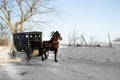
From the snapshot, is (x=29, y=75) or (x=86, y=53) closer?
(x=29, y=75)

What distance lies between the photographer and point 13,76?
32.0 feet

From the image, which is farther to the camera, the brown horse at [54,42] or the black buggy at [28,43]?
the black buggy at [28,43]

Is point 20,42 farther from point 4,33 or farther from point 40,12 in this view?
point 4,33

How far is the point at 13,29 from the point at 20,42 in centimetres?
1567

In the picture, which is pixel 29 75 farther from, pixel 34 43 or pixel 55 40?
pixel 34 43

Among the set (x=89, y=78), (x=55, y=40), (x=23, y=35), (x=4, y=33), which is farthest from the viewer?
(x=4, y=33)

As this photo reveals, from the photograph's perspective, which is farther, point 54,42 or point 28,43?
point 28,43

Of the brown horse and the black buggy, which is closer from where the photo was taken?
the brown horse

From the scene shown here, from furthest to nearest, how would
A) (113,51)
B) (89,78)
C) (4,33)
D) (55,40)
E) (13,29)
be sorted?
(4,33) → (13,29) → (113,51) → (55,40) → (89,78)

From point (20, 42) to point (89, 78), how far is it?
33.4 ft

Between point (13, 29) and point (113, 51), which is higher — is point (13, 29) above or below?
above

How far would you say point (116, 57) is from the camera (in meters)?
18.6

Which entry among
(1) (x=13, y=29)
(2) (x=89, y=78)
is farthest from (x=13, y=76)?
(1) (x=13, y=29)

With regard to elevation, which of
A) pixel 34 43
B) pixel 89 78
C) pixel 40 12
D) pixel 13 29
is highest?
pixel 40 12
